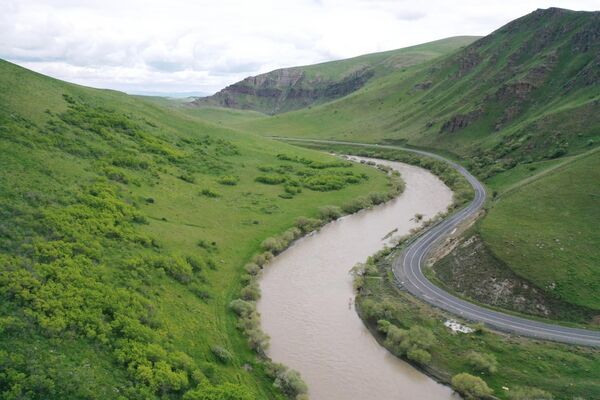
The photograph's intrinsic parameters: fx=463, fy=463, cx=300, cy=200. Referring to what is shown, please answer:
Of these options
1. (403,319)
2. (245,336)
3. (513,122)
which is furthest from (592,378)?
(513,122)

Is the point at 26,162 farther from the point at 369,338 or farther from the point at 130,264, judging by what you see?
the point at 369,338

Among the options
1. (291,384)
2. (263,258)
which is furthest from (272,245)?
(291,384)

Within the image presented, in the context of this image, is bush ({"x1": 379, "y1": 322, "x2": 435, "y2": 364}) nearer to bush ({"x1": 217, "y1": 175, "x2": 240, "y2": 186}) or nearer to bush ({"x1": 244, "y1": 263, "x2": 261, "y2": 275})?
bush ({"x1": 244, "y1": 263, "x2": 261, "y2": 275})

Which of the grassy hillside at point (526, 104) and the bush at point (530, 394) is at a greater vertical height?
the grassy hillside at point (526, 104)

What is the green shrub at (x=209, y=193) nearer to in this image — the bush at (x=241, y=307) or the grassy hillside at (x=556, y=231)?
the bush at (x=241, y=307)

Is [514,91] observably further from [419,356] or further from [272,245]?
[419,356]

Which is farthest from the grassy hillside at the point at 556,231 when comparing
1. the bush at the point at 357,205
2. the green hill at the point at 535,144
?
the bush at the point at 357,205
